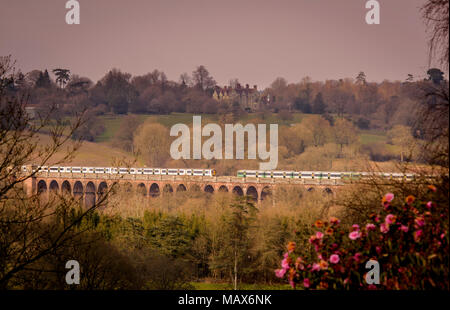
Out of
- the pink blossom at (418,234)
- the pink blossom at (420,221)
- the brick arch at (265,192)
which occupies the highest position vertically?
the pink blossom at (420,221)

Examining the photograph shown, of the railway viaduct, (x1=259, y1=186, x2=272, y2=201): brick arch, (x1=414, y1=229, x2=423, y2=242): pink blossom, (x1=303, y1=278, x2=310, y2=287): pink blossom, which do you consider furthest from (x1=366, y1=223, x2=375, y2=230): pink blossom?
(x1=259, y1=186, x2=272, y2=201): brick arch

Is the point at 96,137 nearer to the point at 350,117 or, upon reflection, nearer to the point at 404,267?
the point at 350,117

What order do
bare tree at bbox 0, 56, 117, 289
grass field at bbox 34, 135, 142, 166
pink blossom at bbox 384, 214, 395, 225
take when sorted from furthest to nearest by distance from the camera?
grass field at bbox 34, 135, 142, 166, bare tree at bbox 0, 56, 117, 289, pink blossom at bbox 384, 214, 395, 225

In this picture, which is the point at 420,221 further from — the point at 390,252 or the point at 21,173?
the point at 21,173

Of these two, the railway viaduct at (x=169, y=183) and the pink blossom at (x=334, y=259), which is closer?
the pink blossom at (x=334, y=259)

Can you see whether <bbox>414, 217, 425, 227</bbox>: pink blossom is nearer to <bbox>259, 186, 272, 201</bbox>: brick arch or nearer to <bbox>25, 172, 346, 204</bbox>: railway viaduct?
<bbox>25, 172, 346, 204</bbox>: railway viaduct

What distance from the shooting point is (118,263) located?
27.2 m

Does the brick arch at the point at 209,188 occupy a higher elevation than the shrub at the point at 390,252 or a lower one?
lower

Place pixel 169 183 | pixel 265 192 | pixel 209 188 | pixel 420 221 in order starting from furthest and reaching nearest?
1. pixel 209 188
2. pixel 169 183
3. pixel 265 192
4. pixel 420 221

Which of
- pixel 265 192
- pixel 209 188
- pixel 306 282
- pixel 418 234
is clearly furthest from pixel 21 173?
pixel 209 188

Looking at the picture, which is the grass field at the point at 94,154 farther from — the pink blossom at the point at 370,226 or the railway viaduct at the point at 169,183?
the pink blossom at the point at 370,226

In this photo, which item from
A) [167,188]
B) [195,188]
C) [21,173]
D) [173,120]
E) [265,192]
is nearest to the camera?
[21,173]

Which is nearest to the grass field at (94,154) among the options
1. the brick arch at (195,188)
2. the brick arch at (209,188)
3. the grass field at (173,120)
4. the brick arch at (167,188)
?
the grass field at (173,120)
